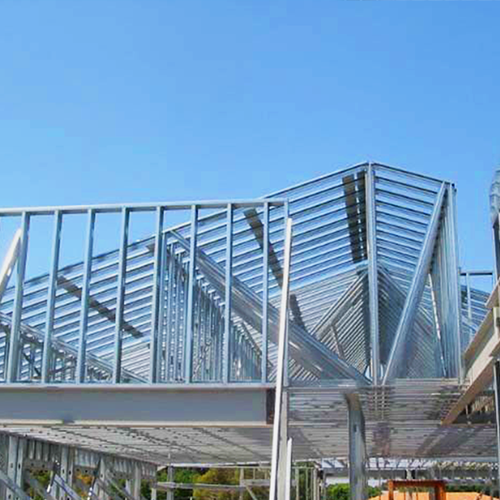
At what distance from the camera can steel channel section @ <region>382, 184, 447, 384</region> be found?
12539mm

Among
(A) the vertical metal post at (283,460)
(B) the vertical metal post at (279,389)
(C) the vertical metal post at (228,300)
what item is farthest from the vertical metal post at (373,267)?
(B) the vertical metal post at (279,389)

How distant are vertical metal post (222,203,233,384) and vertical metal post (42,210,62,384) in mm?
2550

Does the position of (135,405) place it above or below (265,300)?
below

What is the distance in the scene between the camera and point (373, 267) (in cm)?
1342

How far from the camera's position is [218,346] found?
17.4m

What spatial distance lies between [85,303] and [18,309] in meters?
1.06

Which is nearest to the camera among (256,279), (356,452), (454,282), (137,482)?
(454,282)

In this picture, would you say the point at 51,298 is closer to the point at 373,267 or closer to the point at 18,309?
the point at 18,309

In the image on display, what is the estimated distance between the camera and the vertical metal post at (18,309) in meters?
12.9

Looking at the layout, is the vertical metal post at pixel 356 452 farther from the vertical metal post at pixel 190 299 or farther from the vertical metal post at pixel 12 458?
the vertical metal post at pixel 12 458

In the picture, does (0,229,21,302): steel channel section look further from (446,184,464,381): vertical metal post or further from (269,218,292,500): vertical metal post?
(446,184,464,381): vertical metal post

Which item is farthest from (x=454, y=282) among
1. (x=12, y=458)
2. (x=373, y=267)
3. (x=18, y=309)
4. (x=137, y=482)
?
(x=137, y=482)

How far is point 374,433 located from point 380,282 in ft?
15.0

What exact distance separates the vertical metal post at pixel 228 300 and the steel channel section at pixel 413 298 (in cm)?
222
